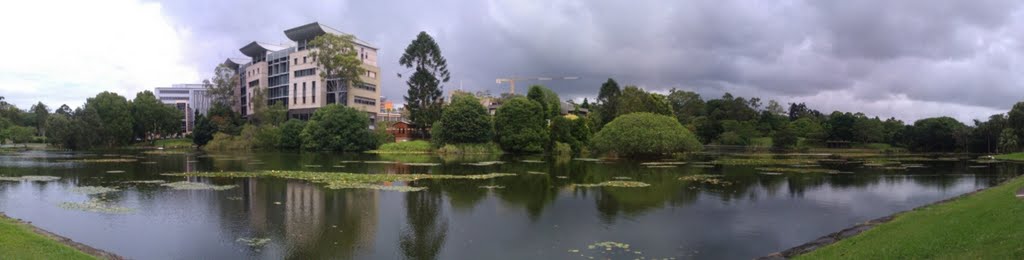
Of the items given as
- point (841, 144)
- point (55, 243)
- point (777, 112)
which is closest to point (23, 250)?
point (55, 243)

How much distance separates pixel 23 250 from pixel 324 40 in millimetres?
86117

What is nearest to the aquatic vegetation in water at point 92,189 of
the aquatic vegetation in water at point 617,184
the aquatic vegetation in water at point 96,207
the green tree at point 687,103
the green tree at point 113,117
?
the aquatic vegetation in water at point 96,207

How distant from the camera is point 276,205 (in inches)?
960

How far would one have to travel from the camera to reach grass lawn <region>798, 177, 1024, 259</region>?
10.9 m

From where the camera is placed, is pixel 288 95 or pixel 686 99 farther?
pixel 686 99

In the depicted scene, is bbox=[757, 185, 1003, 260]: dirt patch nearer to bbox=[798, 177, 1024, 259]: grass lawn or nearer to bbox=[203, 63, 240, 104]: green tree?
bbox=[798, 177, 1024, 259]: grass lawn

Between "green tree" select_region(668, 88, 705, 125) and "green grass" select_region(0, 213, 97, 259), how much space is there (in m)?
137

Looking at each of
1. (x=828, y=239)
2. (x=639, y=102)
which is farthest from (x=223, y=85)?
(x=828, y=239)

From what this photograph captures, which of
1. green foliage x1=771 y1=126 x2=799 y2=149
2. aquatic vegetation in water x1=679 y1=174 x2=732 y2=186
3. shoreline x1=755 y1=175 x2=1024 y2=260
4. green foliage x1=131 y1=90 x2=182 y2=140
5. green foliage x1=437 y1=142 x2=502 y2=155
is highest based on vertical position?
green foliage x1=131 y1=90 x2=182 y2=140

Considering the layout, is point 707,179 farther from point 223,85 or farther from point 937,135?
point 223,85

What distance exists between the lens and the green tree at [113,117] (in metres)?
99.1

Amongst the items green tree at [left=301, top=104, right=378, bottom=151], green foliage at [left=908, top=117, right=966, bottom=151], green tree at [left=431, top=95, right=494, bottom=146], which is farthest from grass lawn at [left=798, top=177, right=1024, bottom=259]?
green foliage at [left=908, top=117, right=966, bottom=151]

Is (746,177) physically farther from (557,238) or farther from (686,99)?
(686,99)

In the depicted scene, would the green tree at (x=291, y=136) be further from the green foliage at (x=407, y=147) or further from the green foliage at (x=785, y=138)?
the green foliage at (x=785, y=138)
